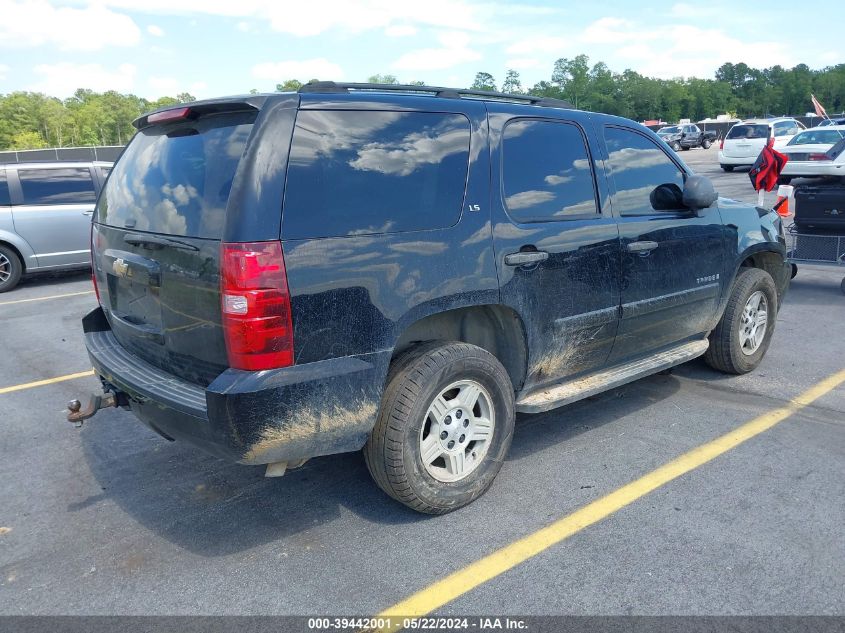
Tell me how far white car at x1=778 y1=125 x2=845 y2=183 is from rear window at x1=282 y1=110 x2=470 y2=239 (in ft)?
45.2

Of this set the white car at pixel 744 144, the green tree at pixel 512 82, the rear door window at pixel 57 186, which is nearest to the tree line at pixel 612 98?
the green tree at pixel 512 82

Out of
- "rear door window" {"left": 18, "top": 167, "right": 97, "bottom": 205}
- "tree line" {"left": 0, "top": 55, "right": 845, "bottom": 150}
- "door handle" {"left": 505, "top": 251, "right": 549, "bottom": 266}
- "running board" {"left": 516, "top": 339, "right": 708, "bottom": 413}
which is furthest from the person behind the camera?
"tree line" {"left": 0, "top": 55, "right": 845, "bottom": 150}

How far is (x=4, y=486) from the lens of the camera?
3.96 m

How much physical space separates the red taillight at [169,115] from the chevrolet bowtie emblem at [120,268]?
2.35ft

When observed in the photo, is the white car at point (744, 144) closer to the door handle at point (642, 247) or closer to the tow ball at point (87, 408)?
the door handle at point (642, 247)

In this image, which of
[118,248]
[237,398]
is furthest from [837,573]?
[118,248]

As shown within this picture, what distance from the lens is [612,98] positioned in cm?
10825

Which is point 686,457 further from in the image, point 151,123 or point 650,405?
point 151,123

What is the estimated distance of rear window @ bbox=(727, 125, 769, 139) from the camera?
25.1m

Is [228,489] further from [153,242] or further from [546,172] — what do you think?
[546,172]

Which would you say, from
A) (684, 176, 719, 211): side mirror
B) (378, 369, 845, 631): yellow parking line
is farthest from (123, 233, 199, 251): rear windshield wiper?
(684, 176, 719, 211): side mirror

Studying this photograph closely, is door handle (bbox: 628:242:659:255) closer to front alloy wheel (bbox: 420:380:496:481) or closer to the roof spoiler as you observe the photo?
front alloy wheel (bbox: 420:380:496:481)

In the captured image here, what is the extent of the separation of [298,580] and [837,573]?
2262 millimetres

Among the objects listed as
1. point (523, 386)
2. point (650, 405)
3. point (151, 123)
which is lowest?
point (650, 405)
